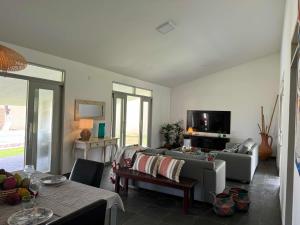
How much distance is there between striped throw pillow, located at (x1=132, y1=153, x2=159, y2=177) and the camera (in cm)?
350

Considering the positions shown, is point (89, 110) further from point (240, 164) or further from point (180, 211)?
point (240, 164)

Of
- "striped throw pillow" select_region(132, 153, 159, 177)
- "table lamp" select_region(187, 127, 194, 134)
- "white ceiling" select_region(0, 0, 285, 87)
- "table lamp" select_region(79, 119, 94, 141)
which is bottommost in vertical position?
"striped throw pillow" select_region(132, 153, 159, 177)

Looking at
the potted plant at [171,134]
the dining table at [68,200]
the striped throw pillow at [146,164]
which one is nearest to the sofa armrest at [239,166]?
the striped throw pillow at [146,164]

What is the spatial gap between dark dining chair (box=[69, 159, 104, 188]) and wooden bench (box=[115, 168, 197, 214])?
1.23m

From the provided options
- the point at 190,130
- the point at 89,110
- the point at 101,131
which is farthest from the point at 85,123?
the point at 190,130

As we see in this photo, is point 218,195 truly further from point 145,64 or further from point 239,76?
point 239,76

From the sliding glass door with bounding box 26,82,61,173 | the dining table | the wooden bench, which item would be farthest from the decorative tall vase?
the dining table

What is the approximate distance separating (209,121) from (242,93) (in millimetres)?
1513

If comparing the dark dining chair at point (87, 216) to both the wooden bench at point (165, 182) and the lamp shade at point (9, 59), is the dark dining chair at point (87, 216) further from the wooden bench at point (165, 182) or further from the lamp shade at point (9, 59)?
the wooden bench at point (165, 182)

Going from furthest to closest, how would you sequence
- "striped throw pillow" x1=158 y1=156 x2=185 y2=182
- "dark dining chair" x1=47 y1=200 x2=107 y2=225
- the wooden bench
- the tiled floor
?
"striped throw pillow" x1=158 y1=156 x2=185 y2=182 < the wooden bench < the tiled floor < "dark dining chair" x1=47 y1=200 x2=107 y2=225

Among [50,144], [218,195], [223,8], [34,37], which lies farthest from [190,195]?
[34,37]

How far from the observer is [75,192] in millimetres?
1906

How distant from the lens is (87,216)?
3.89ft

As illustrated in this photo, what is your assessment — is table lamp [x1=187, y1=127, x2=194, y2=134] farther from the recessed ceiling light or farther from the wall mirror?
the recessed ceiling light
